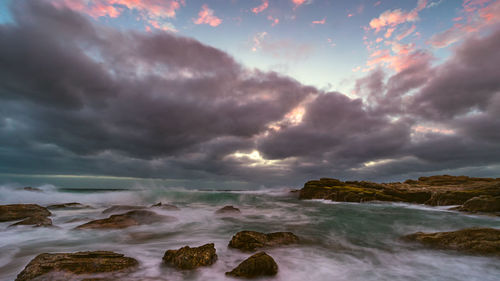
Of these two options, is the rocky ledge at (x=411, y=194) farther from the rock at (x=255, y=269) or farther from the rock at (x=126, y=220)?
the rock at (x=126, y=220)

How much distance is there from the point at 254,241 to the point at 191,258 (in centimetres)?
334

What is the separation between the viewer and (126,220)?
15.2m

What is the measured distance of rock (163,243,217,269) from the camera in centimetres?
699

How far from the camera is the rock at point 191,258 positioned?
6.99 meters

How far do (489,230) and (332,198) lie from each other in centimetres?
3868

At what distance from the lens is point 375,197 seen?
1661 inches

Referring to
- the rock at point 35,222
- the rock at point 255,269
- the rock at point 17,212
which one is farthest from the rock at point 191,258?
the rock at point 17,212

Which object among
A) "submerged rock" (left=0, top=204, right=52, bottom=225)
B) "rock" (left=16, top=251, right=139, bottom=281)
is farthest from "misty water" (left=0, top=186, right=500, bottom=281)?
"submerged rock" (left=0, top=204, right=52, bottom=225)

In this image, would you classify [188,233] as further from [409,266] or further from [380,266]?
[409,266]

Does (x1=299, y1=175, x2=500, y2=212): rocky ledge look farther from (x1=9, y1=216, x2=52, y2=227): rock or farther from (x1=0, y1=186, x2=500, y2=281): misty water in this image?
(x1=9, y1=216, x2=52, y2=227): rock

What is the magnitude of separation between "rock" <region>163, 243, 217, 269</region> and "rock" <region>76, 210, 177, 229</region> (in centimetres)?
906

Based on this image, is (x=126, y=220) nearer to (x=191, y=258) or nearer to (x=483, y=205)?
(x=191, y=258)

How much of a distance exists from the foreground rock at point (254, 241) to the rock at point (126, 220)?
922 centimetres

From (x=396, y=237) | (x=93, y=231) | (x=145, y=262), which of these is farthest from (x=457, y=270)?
(x=93, y=231)
